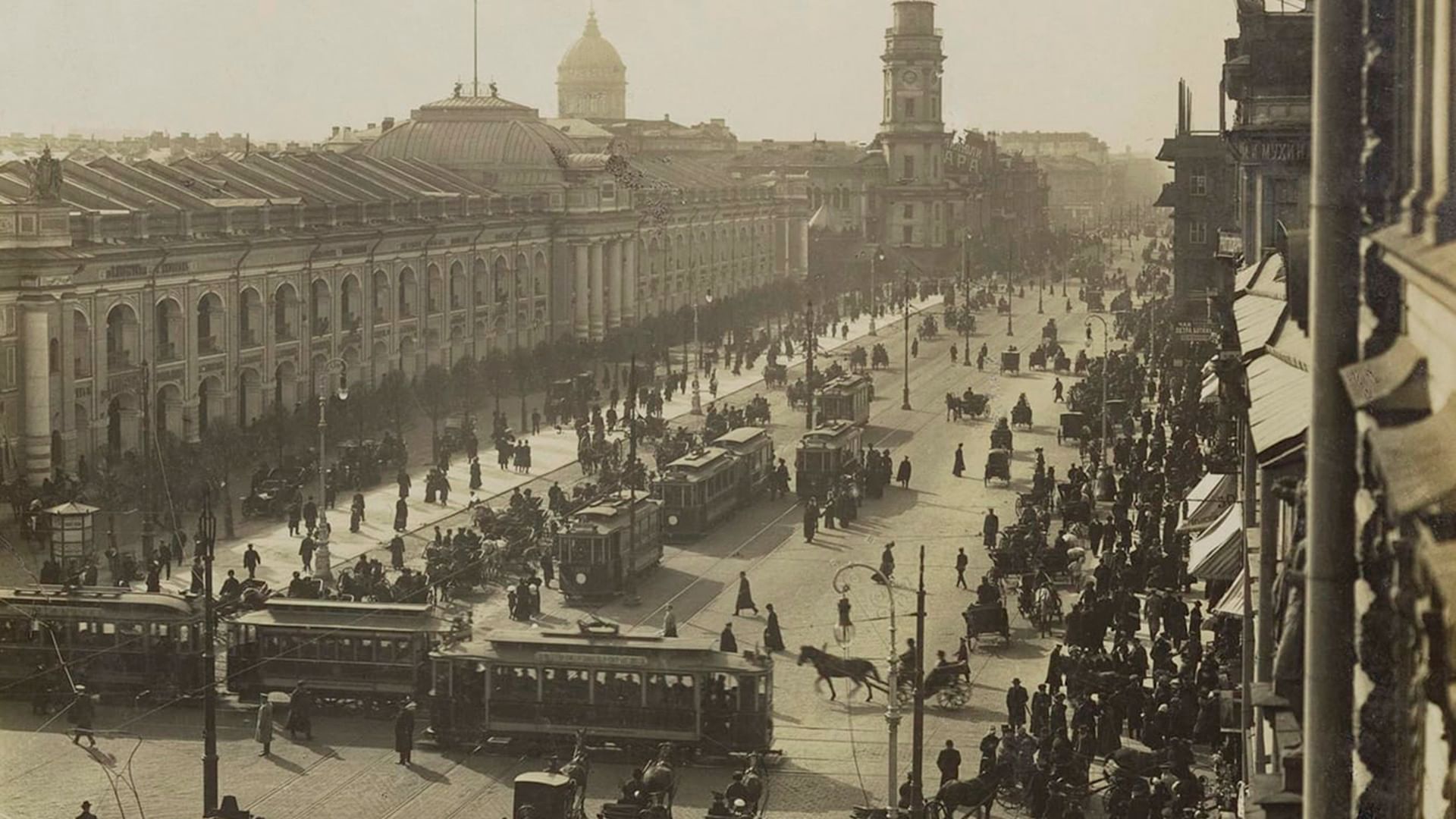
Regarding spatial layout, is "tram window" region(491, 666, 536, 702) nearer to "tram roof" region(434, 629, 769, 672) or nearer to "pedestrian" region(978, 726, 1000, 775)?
"tram roof" region(434, 629, 769, 672)

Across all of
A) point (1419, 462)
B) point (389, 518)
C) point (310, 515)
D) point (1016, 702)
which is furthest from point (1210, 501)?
point (1419, 462)

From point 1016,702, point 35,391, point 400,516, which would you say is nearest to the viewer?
point 1016,702

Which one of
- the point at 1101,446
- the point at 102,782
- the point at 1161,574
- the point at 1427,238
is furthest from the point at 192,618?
the point at 1101,446

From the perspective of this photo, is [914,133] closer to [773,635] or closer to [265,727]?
[773,635]

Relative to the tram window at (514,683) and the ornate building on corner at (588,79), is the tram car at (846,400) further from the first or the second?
the ornate building on corner at (588,79)

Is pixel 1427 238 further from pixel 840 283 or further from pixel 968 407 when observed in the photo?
pixel 840 283
